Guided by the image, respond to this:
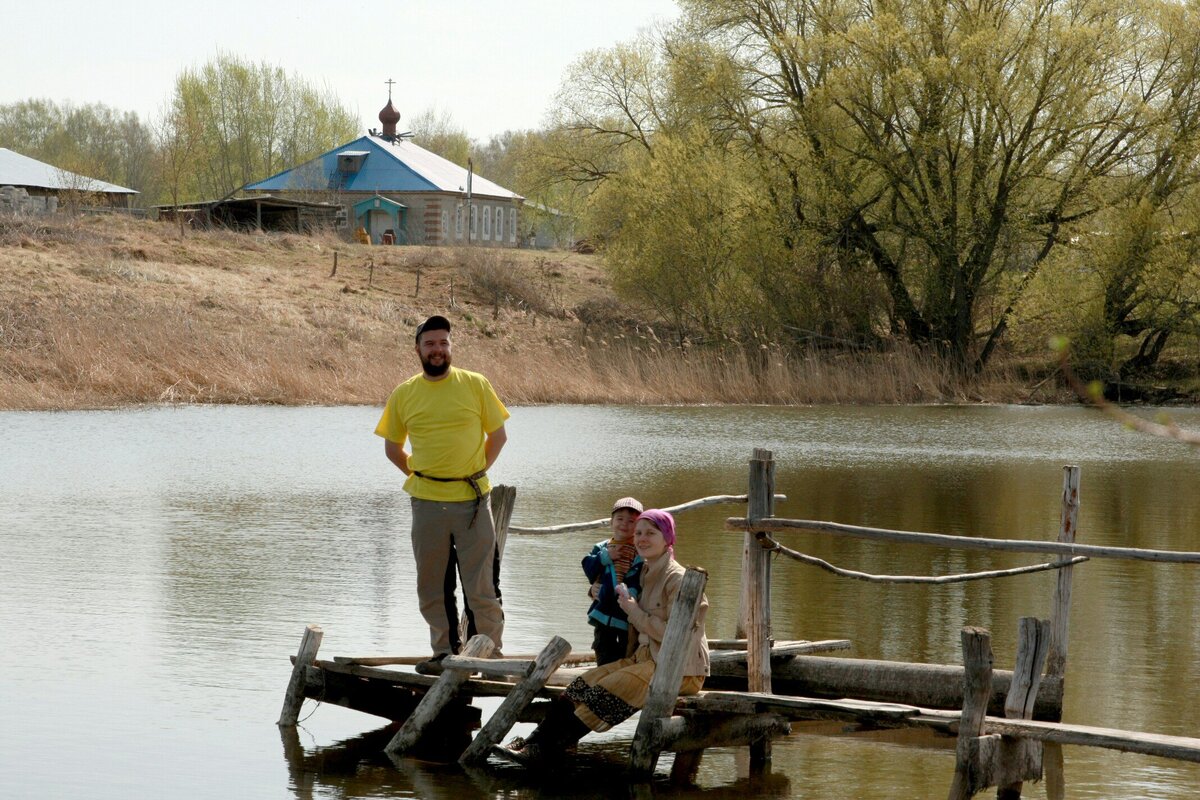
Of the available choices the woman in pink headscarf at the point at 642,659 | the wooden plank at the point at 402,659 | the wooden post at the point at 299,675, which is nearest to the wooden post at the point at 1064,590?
the woman in pink headscarf at the point at 642,659

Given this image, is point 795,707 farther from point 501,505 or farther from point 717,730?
point 501,505

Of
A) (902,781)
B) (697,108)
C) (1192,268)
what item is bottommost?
(902,781)

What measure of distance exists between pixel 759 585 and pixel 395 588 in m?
4.80

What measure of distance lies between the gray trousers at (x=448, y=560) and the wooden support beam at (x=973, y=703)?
8.23ft

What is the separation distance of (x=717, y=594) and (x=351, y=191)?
5934 cm

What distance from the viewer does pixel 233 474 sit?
68.1 feet

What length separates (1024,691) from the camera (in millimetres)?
7230

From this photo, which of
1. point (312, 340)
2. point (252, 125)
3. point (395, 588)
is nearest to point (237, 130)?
point (252, 125)

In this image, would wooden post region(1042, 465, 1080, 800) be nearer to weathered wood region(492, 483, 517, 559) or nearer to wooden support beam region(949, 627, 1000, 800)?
wooden support beam region(949, 627, 1000, 800)

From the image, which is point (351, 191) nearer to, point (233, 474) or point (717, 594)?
point (233, 474)

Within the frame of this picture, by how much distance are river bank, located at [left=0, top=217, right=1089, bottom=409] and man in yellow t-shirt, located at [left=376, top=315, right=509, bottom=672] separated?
22.9 meters

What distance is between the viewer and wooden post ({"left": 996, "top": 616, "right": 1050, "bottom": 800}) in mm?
7125

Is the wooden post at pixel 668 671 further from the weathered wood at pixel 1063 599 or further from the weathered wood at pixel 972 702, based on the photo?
the weathered wood at pixel 1063 599

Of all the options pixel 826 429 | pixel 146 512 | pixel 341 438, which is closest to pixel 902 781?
pixel 146 512
